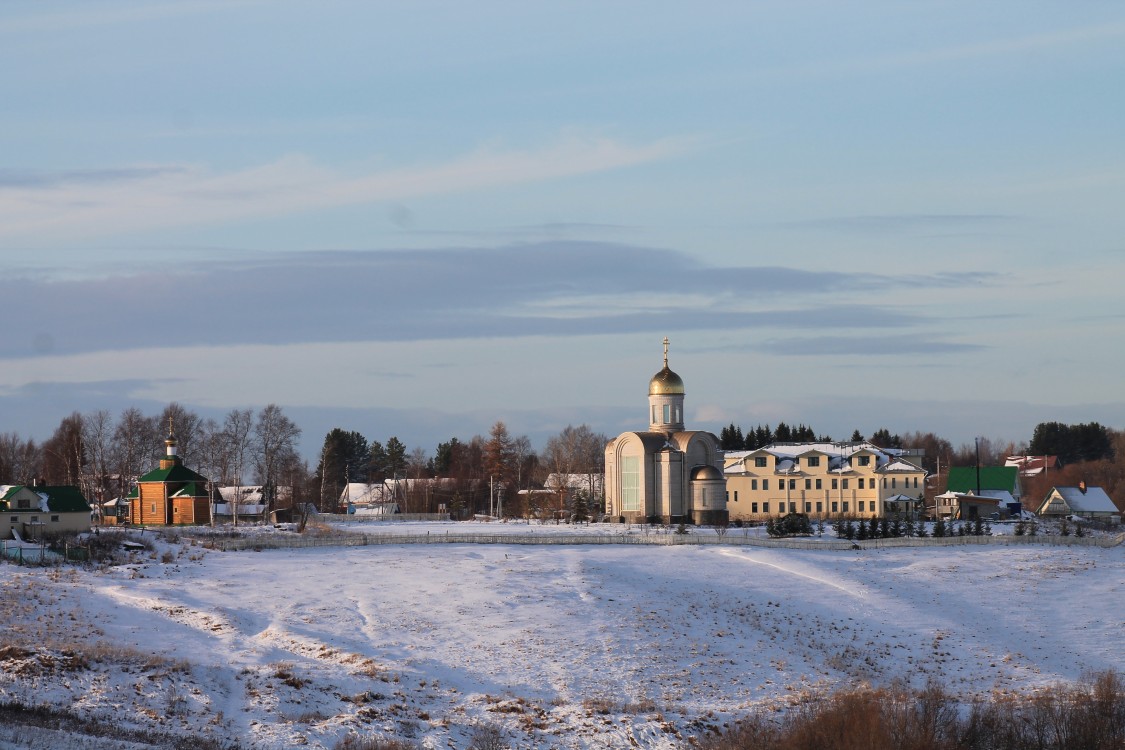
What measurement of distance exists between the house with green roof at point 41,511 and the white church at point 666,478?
3162 centimetres

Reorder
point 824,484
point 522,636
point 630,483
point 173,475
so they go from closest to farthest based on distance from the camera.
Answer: point 522,636
point 173,475
point 630,483
point 824,484

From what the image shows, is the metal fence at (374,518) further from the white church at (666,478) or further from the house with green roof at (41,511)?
the house with green roof at (41,511)

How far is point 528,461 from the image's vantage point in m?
148

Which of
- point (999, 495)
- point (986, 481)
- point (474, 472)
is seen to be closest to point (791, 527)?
point (999, 495)

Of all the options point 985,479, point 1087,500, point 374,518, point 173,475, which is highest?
point 173,475

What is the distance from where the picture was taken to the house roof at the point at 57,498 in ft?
195

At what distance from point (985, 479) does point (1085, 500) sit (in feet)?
21.9

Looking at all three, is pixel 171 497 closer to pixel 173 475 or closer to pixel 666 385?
pixel 173 475

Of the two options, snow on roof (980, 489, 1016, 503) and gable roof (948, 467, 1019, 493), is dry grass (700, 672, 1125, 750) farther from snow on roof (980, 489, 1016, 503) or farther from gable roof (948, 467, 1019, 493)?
gable roof (948, 467, 1019, 493)

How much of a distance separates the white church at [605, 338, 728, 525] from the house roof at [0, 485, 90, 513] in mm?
31712

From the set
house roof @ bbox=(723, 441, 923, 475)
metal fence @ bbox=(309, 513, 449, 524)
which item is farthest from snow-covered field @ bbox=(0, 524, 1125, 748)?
metal fence @ bbox=(309, 513, 449, 524)

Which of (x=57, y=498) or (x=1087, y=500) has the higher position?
(x=57, y=498)

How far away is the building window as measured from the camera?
263ft

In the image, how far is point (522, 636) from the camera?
1582 inches
